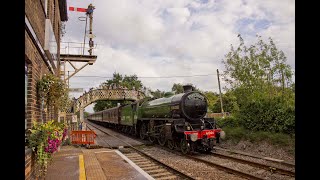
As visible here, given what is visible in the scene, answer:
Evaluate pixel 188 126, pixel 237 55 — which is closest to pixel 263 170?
pixel 188 126

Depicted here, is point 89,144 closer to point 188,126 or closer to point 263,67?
point 188,126

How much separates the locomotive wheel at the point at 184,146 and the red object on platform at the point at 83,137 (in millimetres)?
4530

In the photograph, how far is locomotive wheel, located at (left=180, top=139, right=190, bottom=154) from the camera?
11.5 m

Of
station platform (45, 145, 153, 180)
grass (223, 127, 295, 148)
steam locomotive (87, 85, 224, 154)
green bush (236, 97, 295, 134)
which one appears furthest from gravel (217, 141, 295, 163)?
station platform (45, 145, 153, 180)

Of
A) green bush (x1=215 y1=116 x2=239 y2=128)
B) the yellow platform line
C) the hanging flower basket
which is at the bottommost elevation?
the yellow platform line

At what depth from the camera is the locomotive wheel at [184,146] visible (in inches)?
453

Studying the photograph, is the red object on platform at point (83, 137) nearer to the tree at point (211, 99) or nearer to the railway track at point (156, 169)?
the railway track at point (156, 169)

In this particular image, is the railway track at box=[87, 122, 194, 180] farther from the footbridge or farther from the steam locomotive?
the footbridge

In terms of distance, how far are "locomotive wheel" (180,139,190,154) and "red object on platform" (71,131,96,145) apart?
4.53 m

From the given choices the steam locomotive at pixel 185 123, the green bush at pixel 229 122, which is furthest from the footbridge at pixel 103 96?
the green bush at pixel 229 122

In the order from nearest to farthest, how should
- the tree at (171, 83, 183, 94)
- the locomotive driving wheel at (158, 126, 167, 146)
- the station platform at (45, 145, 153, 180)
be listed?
the station platform at (45, 145, 153, 180), the locomotive driving wheel at (158, 126, 167, 146), the tree at (171, 83, 183, 94)
